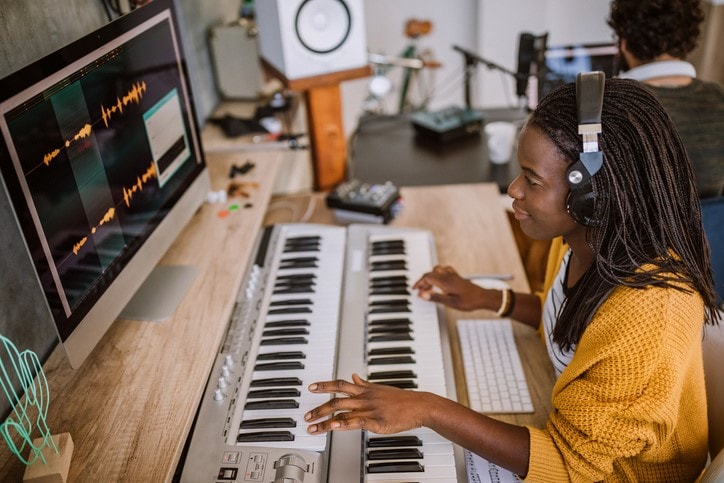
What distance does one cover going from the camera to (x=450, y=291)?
5.02 ft

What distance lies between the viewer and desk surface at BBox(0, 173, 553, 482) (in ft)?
3.43

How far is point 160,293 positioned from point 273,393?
1.28 ft

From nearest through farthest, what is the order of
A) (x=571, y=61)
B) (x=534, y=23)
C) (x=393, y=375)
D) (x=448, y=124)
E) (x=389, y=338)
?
(x=393, y=375) < (x=389, y=338) < (x=571, y=61) < (x=448, y=124) < (x=534, y=23)

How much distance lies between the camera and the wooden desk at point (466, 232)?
1417 millimetres

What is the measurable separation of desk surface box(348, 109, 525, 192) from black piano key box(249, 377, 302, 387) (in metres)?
1.15

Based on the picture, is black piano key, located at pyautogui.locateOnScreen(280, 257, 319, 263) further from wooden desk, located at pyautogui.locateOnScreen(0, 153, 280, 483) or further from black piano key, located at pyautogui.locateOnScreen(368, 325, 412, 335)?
black piano key, located at pyautogui.locateOnScreen(368, 325, 412, 335)

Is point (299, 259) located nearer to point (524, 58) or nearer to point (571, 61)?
point (524, 58)

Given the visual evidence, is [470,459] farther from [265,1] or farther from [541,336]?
[265,1]

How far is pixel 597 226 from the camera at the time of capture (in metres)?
1.09

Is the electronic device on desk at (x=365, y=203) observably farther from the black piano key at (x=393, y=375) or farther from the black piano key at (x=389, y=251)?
the black piano key at (x=393, y=375)

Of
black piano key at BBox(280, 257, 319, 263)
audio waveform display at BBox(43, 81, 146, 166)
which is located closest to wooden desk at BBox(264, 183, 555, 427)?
black piano key at BBox(280, 257, 319, 263)

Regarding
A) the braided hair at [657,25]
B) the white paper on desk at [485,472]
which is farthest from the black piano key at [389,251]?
the braided hair at [657,25]

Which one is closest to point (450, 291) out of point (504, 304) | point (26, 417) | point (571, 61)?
point (504, 304)

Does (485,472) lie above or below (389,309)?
below
